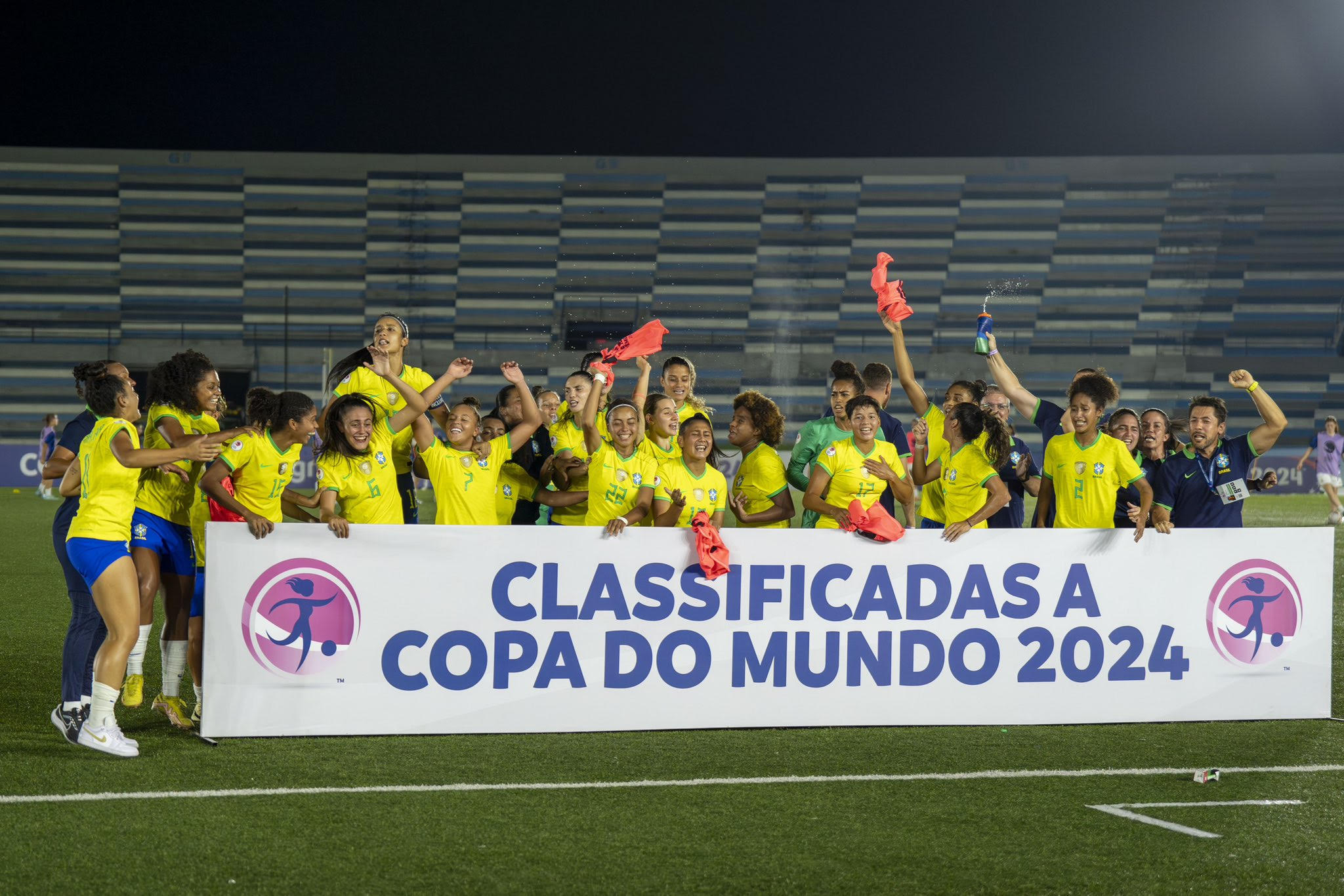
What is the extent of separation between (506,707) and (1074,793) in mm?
2453

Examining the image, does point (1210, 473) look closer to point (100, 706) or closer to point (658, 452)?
point (658, 452)

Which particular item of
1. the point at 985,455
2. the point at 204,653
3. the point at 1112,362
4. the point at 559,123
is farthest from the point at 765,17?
the point at 204,653

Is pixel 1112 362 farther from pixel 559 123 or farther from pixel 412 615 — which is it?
pixel 412 615

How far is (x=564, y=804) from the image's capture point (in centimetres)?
451

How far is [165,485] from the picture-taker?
19.2 ft

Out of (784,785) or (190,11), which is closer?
(784,785)

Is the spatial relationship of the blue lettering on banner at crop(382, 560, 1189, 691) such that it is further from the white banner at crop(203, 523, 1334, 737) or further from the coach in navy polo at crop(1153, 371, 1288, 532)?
the coach in navy polo at crop(1153, 371, 1288, 532)

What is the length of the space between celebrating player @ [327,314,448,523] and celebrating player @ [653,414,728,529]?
4.08 ft

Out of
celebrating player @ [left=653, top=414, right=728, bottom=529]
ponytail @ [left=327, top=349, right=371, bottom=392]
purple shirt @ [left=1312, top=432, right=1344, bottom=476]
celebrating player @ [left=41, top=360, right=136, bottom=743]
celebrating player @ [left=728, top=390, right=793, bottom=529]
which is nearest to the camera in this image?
celebrating player @ [left=41, top=360, right=136, bottom=743]

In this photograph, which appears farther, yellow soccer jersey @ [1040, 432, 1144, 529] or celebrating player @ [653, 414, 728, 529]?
yellow soccer jersey @ [1040, 432, 1144, 529]

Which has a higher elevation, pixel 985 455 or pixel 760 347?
pixel 760 347

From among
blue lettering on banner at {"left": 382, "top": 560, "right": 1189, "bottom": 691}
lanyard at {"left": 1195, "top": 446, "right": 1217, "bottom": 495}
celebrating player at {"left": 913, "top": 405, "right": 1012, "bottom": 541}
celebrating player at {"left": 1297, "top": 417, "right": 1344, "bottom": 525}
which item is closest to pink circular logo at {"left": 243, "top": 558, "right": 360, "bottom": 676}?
blue lettering on banner at {"left": 382, "top": 560, "right": 1189, "bottom": 691}

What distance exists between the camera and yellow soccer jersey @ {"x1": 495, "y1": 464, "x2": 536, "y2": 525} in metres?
6.85

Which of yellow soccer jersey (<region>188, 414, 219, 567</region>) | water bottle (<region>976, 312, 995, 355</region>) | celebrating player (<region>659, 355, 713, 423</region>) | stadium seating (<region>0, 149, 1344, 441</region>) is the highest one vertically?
stadium seating (<region>0, 149, 1344, 441</region>)
